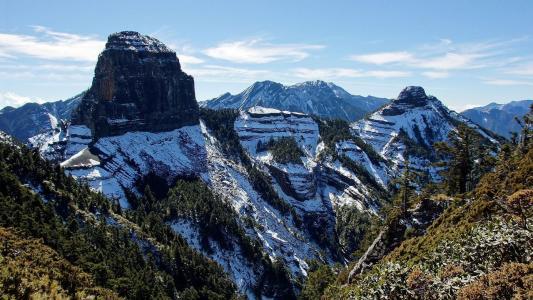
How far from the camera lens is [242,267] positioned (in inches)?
5984

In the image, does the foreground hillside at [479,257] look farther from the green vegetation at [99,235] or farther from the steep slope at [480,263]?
the green vegetation at [99,235]

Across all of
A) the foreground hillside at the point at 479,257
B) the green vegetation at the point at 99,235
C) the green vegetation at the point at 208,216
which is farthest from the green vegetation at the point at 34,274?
the green vegetation at the point at 208,216

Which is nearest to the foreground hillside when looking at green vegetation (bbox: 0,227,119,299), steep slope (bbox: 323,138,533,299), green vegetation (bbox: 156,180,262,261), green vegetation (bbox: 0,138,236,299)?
steep slope (bbox: 323,138,533,299)

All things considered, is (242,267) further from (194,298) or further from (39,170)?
(39,170)

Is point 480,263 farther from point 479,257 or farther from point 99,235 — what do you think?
point 99,235

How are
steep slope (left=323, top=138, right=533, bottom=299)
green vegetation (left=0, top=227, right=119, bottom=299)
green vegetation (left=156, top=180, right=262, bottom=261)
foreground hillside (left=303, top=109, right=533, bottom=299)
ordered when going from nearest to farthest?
steep slope (left=323, top=138, right=533, bottom=299) → foreground hillside (left=303, top=109, right=533, bottom=299) → green vegetation (left=0, top=227, right=119, bottom=299) → green vegetation (left=156, top=180, right=262, bottom=261)

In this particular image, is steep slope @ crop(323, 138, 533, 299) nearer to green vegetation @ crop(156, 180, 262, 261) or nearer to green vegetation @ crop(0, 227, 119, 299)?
green vegetation @ crop(0, 227, 119, 299)

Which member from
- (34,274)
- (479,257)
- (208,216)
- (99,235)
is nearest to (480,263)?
(479,257)

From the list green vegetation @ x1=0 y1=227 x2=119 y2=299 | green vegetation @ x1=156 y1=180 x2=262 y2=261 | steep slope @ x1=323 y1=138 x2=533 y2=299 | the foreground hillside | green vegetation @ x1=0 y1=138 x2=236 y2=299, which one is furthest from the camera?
green vegetation @ x1=156 y1=180 x2=262 y2=261

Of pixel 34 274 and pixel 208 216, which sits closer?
pixel 34 274

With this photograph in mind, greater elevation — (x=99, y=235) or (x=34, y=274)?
(x=34, y=274)

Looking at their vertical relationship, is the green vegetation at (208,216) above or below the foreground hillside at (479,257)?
below

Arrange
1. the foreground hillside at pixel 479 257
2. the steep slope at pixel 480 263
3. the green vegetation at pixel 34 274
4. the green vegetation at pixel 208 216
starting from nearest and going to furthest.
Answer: the steep slope at pixel 480 263
the foreground hillside at pixel 479 257
the green vegetation at pixel 34 274
the green vegetation at pixel 208 216

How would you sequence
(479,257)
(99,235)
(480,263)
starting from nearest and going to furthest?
1. (480,263)
2. (479,257)
3. (99,235)
